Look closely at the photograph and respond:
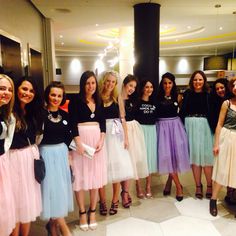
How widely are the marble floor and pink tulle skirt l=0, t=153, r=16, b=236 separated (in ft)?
2.81

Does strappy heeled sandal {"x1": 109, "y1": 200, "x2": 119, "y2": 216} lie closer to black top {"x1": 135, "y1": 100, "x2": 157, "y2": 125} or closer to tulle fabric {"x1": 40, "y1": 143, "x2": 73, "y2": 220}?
tulle fabric {"x1": 40, "y1": 143, "x2": 73, "y2": 220}

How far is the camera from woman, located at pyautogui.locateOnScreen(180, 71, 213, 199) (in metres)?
2.93

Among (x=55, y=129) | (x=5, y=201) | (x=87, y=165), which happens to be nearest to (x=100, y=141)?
(x=87, y=165)

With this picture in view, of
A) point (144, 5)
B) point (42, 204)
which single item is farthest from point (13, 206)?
point (144, 5)

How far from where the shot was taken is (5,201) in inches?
65.7

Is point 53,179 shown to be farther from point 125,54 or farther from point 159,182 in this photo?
point 125,54

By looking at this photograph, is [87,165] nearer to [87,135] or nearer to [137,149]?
[87,135]

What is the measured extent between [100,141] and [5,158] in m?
0.92

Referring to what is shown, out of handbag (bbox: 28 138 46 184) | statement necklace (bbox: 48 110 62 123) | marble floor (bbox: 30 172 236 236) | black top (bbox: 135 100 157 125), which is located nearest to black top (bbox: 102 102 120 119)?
black top (bbox: 135 100 157 125)

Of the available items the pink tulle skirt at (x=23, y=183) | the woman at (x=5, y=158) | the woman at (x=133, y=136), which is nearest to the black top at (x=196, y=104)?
the woman at (x=133, y=136)

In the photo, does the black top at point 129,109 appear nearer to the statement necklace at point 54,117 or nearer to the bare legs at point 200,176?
the statement necklace at point 54,117

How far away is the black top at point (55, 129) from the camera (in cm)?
205

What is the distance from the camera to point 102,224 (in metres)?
2.57

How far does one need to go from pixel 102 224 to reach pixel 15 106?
1522 mm
